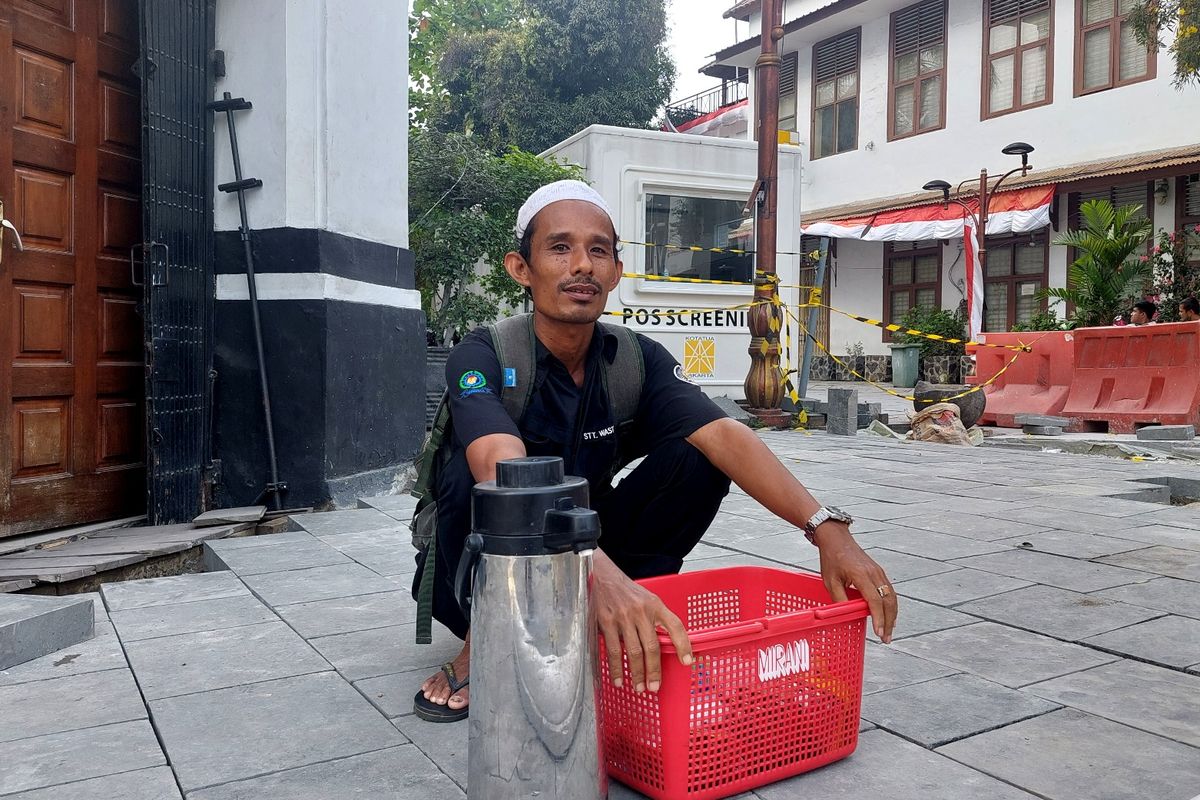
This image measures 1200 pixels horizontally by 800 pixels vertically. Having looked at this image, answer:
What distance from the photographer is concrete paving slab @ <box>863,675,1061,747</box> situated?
7.30ft

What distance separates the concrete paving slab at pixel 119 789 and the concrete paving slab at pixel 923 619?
6.53ft

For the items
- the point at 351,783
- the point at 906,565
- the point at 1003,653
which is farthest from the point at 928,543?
the point at 351,783

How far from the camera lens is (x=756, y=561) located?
4098 millimetres

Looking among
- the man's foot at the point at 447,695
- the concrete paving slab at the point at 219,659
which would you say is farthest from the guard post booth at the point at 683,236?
the man's foot at the point at 447,695

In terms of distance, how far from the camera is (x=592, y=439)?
2.56 metres

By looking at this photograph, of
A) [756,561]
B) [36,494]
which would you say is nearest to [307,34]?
[36,494]

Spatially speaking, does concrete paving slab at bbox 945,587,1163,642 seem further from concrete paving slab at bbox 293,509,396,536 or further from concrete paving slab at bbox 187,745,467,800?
concrete paving slab at bbox 293,509,396,536

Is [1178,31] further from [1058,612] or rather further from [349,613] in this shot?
[349,613]

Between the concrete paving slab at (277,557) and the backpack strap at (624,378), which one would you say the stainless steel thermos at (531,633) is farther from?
the concrete paving slab at (277,557)

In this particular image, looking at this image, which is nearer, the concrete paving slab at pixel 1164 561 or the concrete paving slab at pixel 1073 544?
the concrete paving slab at pixel 1164 561

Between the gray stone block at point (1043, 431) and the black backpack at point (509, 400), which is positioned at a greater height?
the black backpack at point (509, 400)

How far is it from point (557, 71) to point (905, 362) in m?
12.3

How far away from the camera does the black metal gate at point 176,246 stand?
4.84m

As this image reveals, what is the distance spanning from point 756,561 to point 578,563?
2533 millimetres
